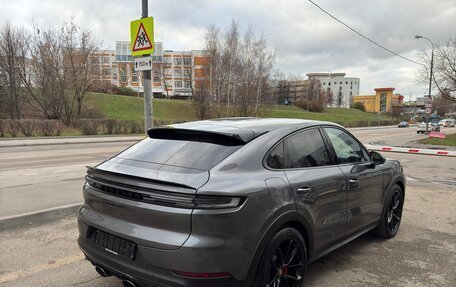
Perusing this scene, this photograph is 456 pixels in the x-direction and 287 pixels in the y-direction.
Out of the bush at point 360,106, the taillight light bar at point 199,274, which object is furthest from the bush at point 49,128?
the bush at point 360,106

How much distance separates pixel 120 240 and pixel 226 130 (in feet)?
4.14

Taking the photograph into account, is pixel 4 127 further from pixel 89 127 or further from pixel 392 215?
pixel 392 215

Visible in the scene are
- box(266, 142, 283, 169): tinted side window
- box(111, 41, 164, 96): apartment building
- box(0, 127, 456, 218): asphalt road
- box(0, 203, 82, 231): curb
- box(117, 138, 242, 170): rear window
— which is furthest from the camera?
box(111, 41, 164, 96): apartment building

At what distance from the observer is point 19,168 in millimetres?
11070

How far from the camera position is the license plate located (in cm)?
275

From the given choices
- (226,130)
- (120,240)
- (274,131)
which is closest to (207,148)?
(226,130)

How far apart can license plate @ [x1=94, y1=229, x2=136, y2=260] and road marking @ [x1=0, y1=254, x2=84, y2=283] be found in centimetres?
125

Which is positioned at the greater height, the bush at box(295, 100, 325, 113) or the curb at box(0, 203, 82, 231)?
the bush at box(295, 100, 325, 113)

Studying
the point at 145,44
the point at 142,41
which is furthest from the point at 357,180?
the point at 142,41

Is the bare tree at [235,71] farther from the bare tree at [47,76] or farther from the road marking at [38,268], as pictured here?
the road marking at [38,268]

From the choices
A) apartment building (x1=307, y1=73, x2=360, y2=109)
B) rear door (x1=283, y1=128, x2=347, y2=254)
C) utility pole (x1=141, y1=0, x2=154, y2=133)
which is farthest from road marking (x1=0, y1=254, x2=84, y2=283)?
apartment building (x1=307, y1=73, x2=360, y2=109)

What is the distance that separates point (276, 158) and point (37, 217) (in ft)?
13.3

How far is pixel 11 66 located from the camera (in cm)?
3600

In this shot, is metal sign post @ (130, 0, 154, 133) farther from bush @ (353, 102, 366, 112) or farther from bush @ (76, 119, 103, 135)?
bush @ (353, 102, 366, 112)
